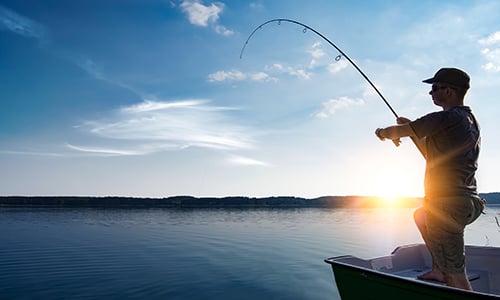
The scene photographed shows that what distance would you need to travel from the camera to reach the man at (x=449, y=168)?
150 inches

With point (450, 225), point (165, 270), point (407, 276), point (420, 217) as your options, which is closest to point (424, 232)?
point (420, 217)

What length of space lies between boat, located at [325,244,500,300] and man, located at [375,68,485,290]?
315mm

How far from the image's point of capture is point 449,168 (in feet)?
12.7

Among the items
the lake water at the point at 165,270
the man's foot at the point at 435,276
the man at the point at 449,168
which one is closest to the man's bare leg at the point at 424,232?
the man's foot at the point at 435,276

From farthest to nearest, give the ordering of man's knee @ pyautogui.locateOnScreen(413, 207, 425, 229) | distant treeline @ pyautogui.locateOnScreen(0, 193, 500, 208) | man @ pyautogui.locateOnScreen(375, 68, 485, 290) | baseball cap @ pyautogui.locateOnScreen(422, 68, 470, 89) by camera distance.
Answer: distant treeline @ pyautogui.locateOnScreen(0, 193, 500, 208) → man's knee @ pyautogui.locateOnScreen(413, 207, 425, 229) → baseball cap @ pyautogui.locateOnScreen(422, 68, 470, 89) → man @ pyautogui.locateOnScreen(375, 68, 485, 290)

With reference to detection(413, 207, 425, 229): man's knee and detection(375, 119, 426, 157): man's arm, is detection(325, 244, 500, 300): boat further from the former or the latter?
detection(375, 119, 426, 157): man's arm

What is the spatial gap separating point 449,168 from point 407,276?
278cm

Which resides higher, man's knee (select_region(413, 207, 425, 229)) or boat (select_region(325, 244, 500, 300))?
man's knee (select_region(413, 207, 425, 229))

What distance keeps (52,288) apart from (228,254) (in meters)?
7.40

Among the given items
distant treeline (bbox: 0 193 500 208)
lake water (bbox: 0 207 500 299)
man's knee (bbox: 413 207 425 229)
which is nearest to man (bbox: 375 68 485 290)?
man's knee (bbox: 413 207 425 229)

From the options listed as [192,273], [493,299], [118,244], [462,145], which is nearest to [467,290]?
[493,299]

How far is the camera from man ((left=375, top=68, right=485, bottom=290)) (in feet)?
12.5

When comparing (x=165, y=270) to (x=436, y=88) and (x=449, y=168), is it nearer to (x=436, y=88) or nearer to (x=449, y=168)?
(x=449, y=168)

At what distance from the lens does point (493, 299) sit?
354 centimetres
